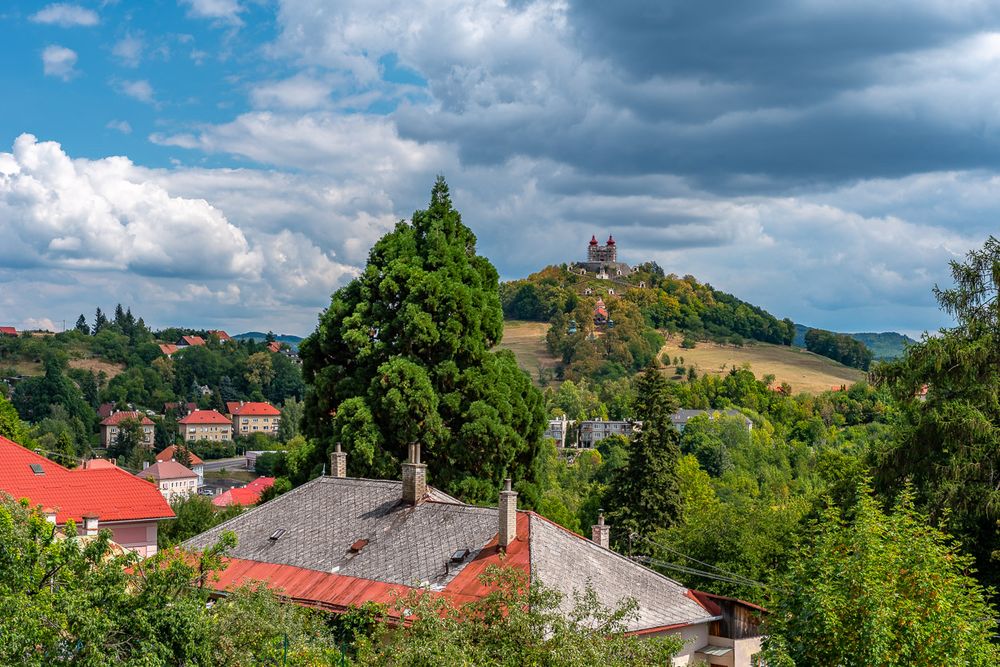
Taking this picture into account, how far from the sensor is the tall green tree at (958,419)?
22516 millimetres

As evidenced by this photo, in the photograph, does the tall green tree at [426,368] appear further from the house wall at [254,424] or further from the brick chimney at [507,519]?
the house wall at [254,424]

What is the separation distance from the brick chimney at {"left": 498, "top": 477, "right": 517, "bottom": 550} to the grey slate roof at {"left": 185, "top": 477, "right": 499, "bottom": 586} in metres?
0.66

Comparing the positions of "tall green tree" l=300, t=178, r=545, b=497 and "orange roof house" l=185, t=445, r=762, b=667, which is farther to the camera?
"tall green tree" l=300, t=178, r=545, b=497

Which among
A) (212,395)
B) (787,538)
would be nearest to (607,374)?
(212,395)

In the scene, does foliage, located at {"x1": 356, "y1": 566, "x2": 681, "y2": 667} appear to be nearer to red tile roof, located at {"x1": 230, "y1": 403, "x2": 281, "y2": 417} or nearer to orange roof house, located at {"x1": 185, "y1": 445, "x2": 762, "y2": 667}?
orange roof house, located at {"x1": 185, "y1": 445, "x2": 762, "y2": 667}

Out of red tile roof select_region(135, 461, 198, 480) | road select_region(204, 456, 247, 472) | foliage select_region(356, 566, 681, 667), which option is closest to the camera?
foliage select_region(356, 566, 681, 667)

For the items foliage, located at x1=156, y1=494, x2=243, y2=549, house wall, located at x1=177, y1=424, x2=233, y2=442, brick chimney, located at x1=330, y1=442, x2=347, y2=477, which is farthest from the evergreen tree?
house wall, located at x1=177, y1=424, x2=233, y2=442

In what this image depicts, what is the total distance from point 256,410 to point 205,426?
37.3ft

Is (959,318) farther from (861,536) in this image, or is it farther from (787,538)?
(861,536)

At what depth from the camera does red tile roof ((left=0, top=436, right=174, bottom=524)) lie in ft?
100

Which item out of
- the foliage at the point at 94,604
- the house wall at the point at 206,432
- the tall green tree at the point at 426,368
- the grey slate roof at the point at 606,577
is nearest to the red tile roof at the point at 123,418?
the house wall at the point at 206,432

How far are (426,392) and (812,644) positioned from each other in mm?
17642

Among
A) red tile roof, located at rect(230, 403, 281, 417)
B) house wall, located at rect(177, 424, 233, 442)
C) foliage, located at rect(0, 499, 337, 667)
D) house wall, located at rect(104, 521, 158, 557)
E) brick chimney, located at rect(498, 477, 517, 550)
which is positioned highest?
foliage, located at rect(0, 499, 337, 667)

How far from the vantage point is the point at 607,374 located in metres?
187
